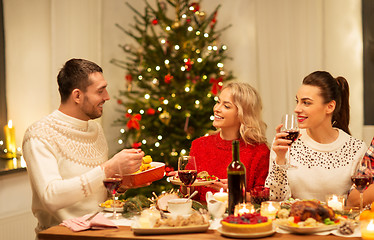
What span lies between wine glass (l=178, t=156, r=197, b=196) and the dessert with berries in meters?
0.47

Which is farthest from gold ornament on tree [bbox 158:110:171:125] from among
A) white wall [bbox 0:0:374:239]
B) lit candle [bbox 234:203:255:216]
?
lit candle [bbox 234:203:255:216]

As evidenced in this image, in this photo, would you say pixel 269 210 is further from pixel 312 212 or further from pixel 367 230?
pixel 367 230

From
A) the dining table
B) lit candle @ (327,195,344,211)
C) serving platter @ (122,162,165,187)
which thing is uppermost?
serving platter @ (122,162,165,187)

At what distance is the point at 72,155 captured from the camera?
103 inches

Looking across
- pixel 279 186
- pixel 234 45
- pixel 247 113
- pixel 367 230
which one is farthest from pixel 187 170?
pixel 234 45

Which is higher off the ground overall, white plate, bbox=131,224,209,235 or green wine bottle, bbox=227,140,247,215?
green wine bottle, bbox=227,140,247,215

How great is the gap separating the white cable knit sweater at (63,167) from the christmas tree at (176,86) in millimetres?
1945

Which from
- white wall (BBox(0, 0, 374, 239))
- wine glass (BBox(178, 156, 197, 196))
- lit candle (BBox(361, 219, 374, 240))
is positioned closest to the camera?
lit candle (BBox(361, 219, 374, 240))

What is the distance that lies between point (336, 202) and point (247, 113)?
1.24 meters

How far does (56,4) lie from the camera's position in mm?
4762

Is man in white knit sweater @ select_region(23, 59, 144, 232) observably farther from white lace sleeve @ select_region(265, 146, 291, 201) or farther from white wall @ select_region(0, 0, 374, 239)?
white wall @ select_region(0, 0, 374, 239)

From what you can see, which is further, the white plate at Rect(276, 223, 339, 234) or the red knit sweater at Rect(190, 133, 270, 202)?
the red knit sweater at Rect(190, 133, 270, 202)

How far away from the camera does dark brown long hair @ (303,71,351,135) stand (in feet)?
9.48

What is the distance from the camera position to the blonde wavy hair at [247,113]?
321 cm
